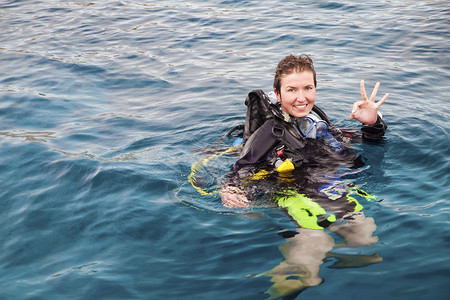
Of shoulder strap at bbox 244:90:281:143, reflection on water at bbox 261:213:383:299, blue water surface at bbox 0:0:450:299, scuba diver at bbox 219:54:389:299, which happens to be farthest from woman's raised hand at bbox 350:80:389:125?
reflection on water at bbox 261:213:383:299

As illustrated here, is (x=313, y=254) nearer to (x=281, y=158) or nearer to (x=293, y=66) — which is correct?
(x=281, y=158)

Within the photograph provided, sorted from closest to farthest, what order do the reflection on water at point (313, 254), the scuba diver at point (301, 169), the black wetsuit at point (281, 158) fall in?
the reflection on water at point (313, 254) < the scuba diver at point (301, 169) < the black wetsuit at point (281, 158)

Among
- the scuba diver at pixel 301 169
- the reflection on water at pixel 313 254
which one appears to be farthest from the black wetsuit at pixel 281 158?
the reflection on water at pixel 313 254

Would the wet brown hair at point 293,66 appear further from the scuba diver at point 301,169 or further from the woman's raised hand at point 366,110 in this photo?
the woman's raised hand at point 366,110

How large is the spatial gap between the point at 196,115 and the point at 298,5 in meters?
7.47

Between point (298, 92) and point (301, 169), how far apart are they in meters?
0.73

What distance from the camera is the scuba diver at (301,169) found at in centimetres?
368

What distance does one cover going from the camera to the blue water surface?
349 cm

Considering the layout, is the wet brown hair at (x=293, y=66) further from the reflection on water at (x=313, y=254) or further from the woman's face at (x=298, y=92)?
the reflection on water at (x=313, y=254)

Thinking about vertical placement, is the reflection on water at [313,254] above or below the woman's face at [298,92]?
below

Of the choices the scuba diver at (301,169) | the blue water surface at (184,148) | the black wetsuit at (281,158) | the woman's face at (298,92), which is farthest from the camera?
the woman's face at (298,92)

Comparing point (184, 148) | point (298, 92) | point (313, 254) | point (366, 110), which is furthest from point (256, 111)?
point (313, 254)

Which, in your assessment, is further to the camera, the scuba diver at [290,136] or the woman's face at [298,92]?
the woman's face at [298,92]

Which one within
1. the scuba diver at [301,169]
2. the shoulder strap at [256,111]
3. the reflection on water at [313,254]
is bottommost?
the reflection on water at [313,254]
